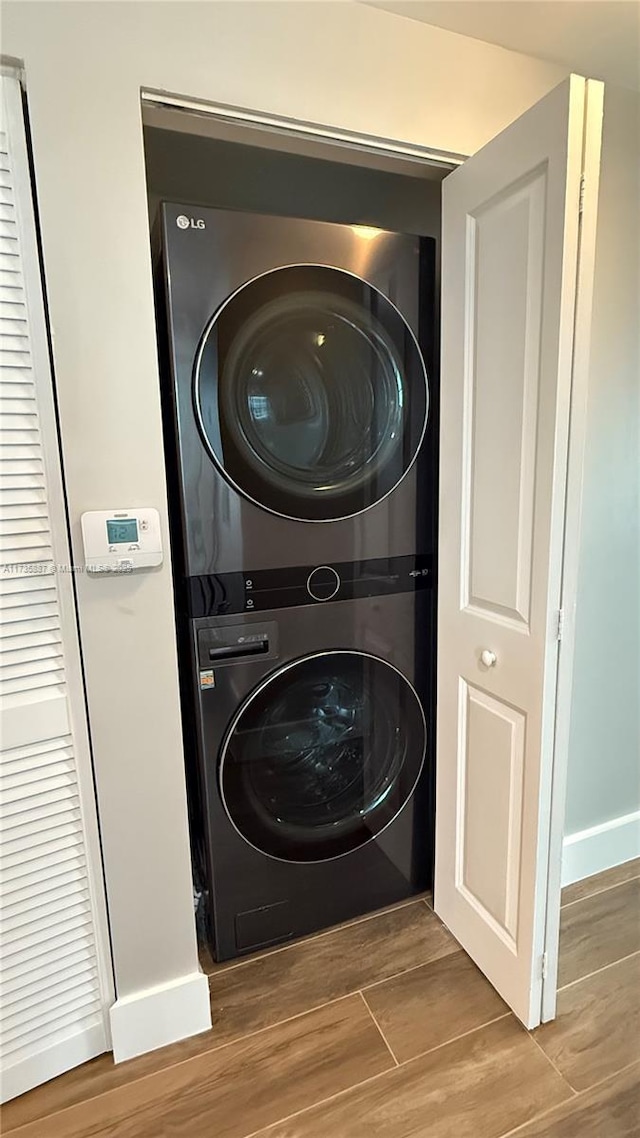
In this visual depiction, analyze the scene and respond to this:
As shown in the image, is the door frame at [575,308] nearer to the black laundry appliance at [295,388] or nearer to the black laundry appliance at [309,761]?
the black laundry appliance at [295,388]

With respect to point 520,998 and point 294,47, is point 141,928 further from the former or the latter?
point 294,47

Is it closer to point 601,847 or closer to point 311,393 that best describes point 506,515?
point 311,393

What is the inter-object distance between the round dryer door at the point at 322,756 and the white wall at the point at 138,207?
0.62 feet

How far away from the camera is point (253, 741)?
145 centimetres

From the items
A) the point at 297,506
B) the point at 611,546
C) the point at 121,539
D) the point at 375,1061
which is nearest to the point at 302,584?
the point at 297,506

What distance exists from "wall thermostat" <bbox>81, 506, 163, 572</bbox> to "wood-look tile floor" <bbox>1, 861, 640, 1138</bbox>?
3.72ft

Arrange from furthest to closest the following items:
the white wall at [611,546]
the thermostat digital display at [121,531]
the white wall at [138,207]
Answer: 1. the white wall at [611,546]
2. the thermostat digital display at [121,531]
3. the white wall at [138,207]

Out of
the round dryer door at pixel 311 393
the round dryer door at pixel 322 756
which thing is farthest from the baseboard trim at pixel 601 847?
the round dryer door at pixel 311 393

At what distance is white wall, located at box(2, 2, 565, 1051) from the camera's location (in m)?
1.06

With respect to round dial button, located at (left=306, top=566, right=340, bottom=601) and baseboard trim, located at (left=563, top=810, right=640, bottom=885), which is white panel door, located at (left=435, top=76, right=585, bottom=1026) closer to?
round dial button, located at (left=306, top=566, right=340, bottom=601)

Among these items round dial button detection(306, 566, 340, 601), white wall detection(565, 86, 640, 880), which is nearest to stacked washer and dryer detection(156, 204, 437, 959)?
round dial button detection(306, 566, 340, 601)

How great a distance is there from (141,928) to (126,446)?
106 cm

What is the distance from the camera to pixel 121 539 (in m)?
1.18

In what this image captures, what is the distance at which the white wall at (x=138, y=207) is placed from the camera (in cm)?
106
